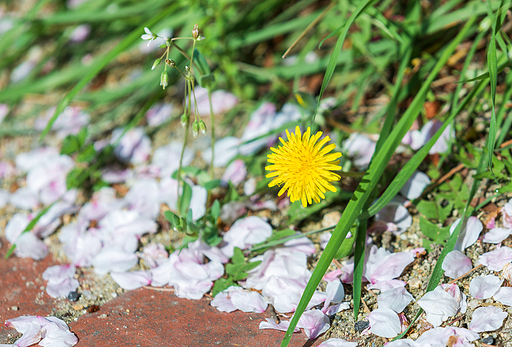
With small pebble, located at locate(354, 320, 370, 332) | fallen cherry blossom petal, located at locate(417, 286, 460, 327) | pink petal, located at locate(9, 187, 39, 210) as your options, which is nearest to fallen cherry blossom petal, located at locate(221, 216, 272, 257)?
small pebble, located at locate(354, 320, 370, 332)

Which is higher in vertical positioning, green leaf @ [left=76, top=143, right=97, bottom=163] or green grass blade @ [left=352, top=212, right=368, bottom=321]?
green leaf @ [left=76, top=143, right=97, bottom=163]

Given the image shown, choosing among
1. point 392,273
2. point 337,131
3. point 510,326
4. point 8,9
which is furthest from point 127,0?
point 510,326

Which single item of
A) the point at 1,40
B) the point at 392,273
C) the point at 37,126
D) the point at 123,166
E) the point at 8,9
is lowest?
the point at 392,273

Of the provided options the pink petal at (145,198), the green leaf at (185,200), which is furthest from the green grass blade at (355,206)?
the pink petal at (145,198)

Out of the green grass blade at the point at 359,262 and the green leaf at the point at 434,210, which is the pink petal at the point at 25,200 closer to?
the green grass blade at the point at 359,262

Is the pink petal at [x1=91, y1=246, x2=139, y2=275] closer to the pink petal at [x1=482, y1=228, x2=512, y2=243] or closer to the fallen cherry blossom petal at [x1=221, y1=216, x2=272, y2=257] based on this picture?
the fallen cherry blossom petal at [x1=221, y1=216, x2=272, y2=257]

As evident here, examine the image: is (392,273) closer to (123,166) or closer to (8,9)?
(123,166)
